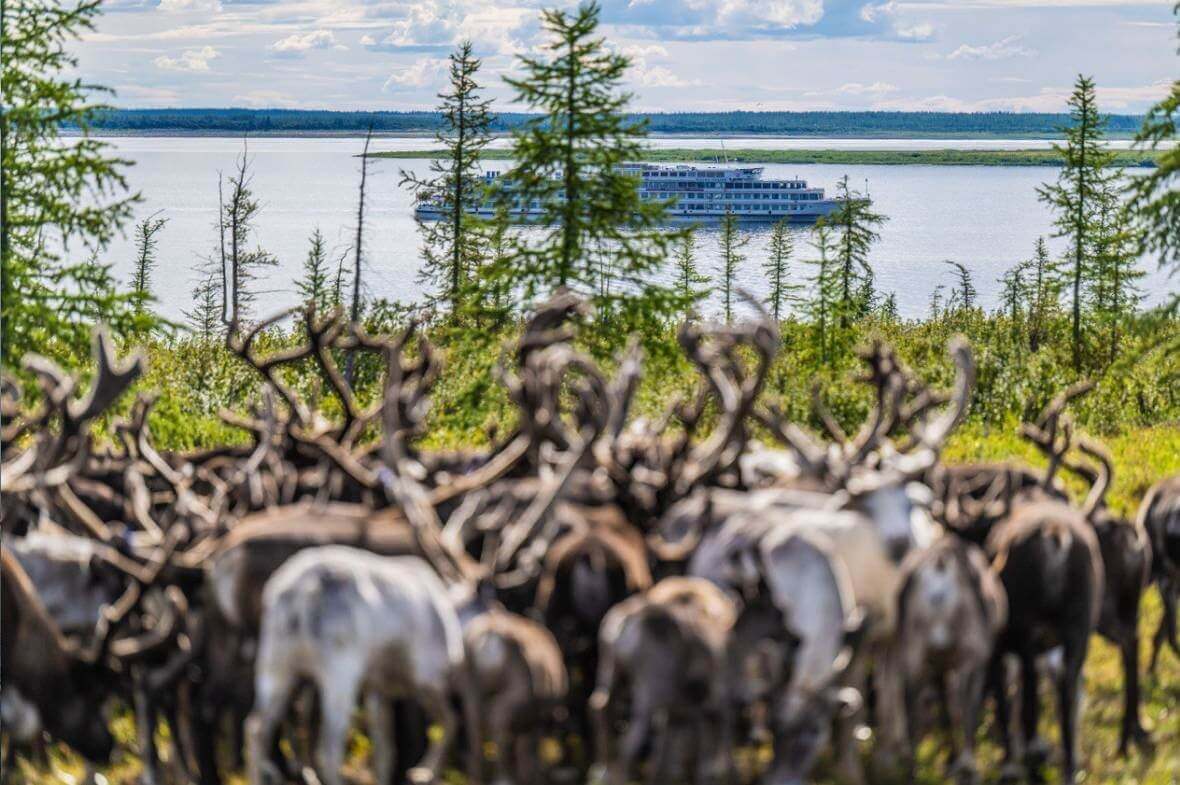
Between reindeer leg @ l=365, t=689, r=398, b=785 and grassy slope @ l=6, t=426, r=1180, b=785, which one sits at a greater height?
reindeer leg @ l=365, t=689, r=398, b=785

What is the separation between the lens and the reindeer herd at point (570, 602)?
8562mm

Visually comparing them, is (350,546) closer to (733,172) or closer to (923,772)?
(923,772)

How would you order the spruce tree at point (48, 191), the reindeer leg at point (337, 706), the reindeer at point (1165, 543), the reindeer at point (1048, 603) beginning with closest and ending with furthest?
the reindeer leg at point (337, 706) < the reindeer at point (1048, 603) < the reindeer at point (1165, 543) < the spruce tree at point (48, 191)

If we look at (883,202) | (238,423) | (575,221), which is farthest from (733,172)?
(238,423)

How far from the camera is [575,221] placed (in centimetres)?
2516

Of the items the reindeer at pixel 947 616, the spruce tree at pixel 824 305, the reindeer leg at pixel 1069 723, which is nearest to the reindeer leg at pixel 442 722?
the reindeer at pixel 947 616

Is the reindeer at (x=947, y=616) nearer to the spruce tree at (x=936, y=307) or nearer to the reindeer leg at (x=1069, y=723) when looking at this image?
the reindeer leg at (x=1069, y=723)

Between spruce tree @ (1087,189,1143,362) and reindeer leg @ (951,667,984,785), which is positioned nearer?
reindeer leg @ (951,667,984,785)

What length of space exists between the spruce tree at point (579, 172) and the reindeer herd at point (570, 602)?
12604 mm

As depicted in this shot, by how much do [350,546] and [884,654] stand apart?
323 centimetres

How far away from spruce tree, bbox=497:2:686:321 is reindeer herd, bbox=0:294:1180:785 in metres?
12.6

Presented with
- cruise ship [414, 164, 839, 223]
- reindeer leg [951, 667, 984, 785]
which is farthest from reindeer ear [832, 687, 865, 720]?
cruise ship [414, 164, 839, 223]

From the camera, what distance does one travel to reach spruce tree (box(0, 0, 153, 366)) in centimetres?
2394

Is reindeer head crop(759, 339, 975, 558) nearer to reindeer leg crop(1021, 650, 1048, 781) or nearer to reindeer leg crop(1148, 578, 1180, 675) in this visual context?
reindeer leg crop(1021, 650, 1048, 781)
